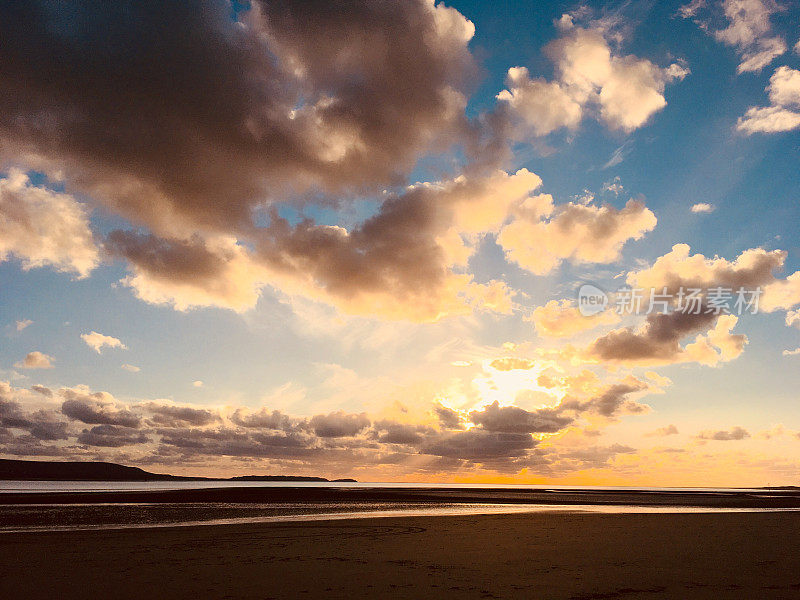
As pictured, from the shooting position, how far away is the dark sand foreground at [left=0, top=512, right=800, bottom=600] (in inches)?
477

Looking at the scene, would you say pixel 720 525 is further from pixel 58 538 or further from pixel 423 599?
pixel 58 538

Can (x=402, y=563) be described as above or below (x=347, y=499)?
above

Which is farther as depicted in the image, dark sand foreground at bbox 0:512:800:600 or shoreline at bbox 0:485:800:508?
shoreline at bbox 0:485:800:508

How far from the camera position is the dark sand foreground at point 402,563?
39.8 feet

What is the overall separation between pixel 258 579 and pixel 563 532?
17.0 meters

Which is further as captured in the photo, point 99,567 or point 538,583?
point 99,567

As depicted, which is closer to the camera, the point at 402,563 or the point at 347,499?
the point at 402,563

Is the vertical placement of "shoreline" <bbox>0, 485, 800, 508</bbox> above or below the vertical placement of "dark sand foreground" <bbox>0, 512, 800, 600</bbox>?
below

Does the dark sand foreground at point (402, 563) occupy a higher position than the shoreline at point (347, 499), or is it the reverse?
the dark sand foreground at point (402, 563)

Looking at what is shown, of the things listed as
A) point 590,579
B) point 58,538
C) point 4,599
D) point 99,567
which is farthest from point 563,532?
point 58,538

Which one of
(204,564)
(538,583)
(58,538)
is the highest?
(538,583)

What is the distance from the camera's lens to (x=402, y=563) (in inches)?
622

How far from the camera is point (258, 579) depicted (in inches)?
525

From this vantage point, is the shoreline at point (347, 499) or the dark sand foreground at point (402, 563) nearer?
the dark sand foreground at point (402, 563)
